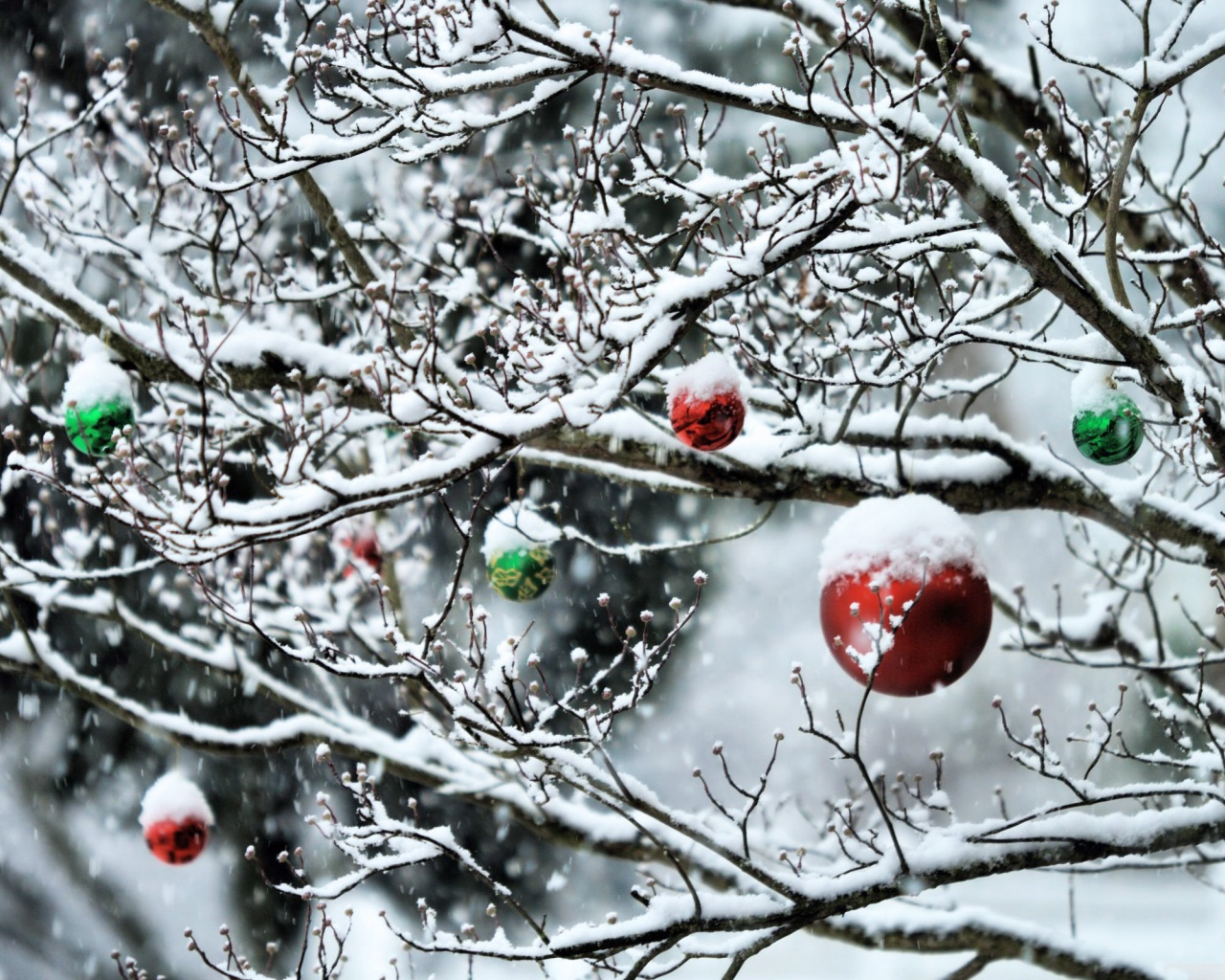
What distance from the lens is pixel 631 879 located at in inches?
327

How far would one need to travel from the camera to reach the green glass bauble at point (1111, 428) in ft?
8.94

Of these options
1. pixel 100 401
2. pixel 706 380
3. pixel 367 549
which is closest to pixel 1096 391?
pixel 706 380

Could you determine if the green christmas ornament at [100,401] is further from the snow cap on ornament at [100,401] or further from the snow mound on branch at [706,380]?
the snow mound on branch at [706,380]

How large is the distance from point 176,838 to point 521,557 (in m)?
1.62

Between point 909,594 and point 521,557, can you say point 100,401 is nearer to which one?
point 521,557

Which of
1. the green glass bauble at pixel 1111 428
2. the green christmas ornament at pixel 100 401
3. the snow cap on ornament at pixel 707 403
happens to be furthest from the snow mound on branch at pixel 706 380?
the green christmas ornament at pixel 100 401

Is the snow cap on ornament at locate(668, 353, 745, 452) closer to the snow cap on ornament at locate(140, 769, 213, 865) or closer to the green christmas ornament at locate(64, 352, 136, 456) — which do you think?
the green christmas ornament at locate(64, 352, 136, 456)

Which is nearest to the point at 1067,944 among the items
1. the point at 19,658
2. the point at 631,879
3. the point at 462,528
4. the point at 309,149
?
the point at 462,528

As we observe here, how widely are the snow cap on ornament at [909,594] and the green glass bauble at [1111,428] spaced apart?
1.18 feet

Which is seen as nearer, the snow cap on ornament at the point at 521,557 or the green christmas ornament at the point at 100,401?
the green christmas ornament at the point at 100,401

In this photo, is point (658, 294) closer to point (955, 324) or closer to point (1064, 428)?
point (955, 324)

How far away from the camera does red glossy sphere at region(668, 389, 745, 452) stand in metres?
2.45

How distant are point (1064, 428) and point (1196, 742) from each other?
125 inches

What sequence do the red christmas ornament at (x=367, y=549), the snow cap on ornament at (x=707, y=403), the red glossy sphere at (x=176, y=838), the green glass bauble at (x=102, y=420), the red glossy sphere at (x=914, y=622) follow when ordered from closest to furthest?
the snow cap on ornament at (x=707, y=403) < the red glossy sphere at (x=914, y=622) < the green glass bauble at (x=102, y=420) < the red glossy sphere at (x=176, y=838) < the red christmas ornament at (x=367, y=549)
